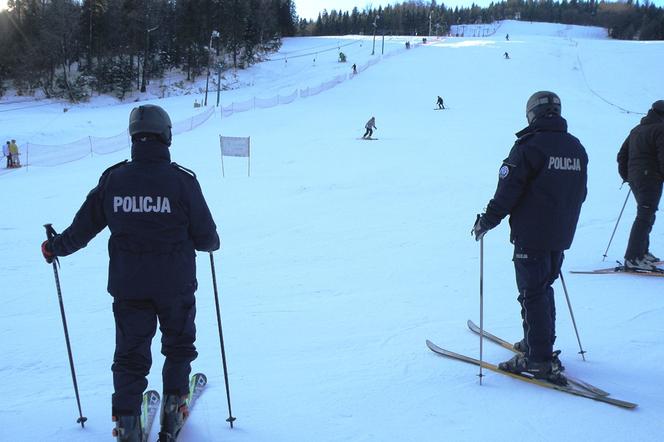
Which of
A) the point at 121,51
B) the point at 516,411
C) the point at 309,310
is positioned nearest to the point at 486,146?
the point at 309,310

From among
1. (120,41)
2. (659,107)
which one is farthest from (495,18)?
(659,107)

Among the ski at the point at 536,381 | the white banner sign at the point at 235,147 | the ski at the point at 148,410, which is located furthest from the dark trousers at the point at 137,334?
the white banner sign at the point at 235,147

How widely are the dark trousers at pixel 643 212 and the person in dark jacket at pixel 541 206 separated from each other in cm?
280

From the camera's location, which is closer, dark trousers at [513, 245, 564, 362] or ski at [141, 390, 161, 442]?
ski at [141, 390, 161, 442]

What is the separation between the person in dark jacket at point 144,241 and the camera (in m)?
2.39

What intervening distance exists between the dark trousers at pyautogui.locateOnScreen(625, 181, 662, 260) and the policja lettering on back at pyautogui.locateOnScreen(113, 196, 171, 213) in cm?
502

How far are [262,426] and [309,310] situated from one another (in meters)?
2.11

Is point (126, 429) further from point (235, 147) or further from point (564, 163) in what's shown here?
point (235, 147)

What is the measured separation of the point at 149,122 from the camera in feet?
8.00

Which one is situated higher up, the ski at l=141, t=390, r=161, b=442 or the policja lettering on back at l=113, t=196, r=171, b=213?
the policja lettering on back at l=113, t=196, r=171, b=213

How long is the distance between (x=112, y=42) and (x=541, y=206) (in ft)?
168

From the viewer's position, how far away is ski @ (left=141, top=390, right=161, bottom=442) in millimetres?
2741

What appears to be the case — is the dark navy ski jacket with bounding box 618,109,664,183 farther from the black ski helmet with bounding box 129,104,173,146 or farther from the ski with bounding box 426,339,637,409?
the black ski helmet with bounding box 129,104,173,146

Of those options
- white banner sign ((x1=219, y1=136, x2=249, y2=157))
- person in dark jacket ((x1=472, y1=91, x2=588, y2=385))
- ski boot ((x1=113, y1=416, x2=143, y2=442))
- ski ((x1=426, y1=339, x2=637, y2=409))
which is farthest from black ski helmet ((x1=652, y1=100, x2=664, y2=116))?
white banner sign ((x1=219, y1=136, x2=249, y2=157))
